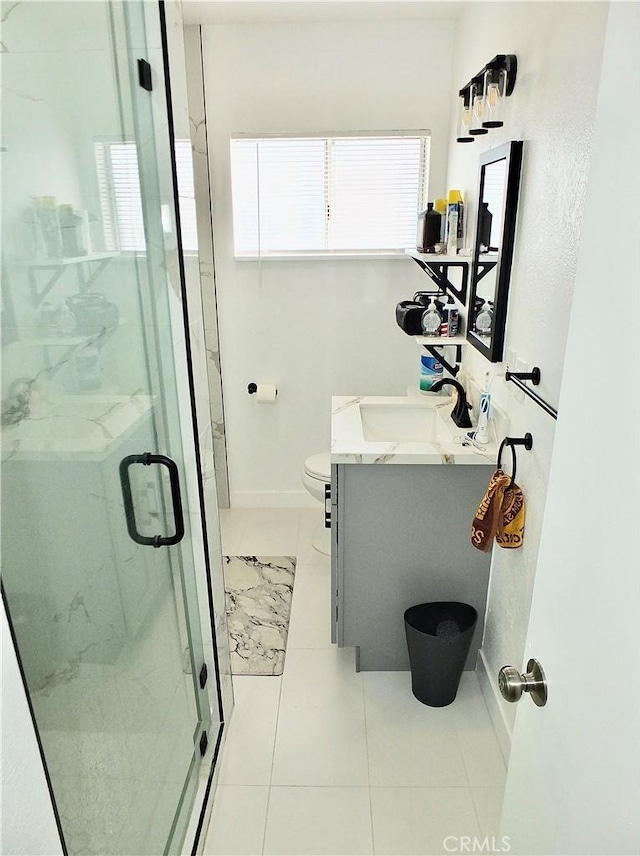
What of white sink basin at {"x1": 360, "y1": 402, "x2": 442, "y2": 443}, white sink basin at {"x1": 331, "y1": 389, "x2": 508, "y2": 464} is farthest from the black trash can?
white sink basin at {"x1": 360, "y1": 402, "x2": 442, "y2": 443}

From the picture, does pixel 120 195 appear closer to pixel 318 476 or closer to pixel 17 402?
pixel 17 402

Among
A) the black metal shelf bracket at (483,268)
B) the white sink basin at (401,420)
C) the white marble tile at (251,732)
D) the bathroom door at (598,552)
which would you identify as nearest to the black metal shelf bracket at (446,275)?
the black metal shelf bracket at (483,268)

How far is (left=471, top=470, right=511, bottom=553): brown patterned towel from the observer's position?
5.91 ft

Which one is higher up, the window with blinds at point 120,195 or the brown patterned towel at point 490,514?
the window with blinds at point 120,195

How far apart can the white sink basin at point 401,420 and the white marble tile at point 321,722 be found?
0.91 m

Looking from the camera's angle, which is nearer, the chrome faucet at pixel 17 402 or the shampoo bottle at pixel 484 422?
the chrome faucet at pixel 17 402

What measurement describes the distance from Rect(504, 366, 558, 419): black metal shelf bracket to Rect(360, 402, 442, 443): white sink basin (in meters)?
0.80

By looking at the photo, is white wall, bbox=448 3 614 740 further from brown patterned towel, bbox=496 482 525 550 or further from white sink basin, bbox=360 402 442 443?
white sink basin, bbox=360 402 442 443

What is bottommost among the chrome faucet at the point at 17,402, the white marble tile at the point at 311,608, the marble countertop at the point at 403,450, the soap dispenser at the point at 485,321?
the white marble tile at the point at 311,608

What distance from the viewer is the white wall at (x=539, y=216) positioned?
1.40 meters

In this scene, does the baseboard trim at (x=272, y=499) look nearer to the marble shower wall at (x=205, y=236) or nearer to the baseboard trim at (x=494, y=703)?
the marble shower wall at (x=205, y=236)

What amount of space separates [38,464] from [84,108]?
67 cm

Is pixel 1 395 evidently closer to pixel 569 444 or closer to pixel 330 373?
pixel 569 444

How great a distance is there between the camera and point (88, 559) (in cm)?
117
